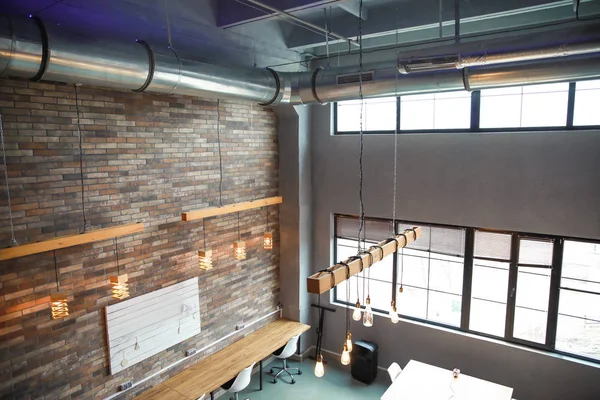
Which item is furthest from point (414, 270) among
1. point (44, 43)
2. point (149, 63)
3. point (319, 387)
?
point (44, 43)

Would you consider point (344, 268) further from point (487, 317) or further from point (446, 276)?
point (487, 317)

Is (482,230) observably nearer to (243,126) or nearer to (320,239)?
(320,239)

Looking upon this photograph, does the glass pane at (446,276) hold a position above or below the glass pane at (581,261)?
below

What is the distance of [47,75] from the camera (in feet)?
12.7

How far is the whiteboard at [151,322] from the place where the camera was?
5.47m

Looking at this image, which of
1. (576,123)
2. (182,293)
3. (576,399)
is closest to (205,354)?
(182,293)

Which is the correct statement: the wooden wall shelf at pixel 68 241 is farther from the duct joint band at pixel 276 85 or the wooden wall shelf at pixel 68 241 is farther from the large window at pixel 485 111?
the large window at pixel 485 111

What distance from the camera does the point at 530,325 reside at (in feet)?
21.0

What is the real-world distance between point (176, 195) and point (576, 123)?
5562mm

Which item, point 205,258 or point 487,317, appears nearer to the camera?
point 205,258

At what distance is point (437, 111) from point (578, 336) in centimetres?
384

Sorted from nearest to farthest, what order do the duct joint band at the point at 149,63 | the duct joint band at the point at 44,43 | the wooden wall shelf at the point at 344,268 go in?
the duct joint band at the point at 44,43 < the wooden wall shelf at the point at 344,268 < the duct joint band at the point at 149,63

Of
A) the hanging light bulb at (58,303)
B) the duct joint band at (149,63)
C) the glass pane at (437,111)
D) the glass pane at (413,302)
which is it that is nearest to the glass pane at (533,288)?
the glass pane at (413,302)

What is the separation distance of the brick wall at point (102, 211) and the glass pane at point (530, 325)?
4.41 m
